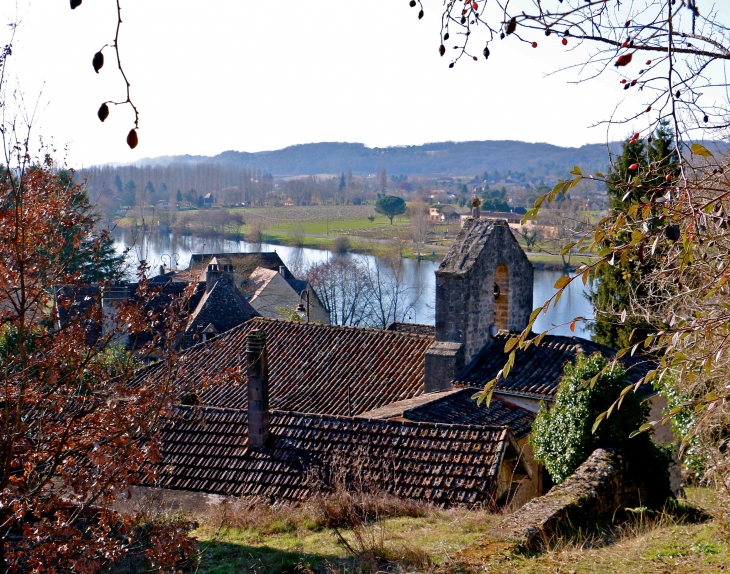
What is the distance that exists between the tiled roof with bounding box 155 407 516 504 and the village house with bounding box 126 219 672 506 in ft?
0.06

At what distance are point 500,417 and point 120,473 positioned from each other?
8.47 m

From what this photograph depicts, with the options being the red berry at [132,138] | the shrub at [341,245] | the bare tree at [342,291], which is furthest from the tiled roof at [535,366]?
the shrub at [341,245]

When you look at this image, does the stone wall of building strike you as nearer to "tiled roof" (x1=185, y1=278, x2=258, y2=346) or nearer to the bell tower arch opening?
the bell tower arch opening

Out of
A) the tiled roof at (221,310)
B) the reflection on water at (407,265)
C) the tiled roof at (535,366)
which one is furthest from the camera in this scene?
the reflection on water at (407,265)

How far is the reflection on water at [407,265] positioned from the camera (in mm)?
39562

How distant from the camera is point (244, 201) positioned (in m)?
142

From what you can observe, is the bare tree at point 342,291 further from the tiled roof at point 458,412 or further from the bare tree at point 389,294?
the tiled roof at point 458,412

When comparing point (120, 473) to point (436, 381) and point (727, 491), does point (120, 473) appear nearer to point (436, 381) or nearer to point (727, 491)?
point (727, 491)

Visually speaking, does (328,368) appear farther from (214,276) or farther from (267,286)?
(267,286)

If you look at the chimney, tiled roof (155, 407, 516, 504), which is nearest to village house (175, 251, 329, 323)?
the chimney

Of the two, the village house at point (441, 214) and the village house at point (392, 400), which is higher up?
the village house at point (441, 214)

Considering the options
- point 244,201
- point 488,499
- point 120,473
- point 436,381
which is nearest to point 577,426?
point 488,499

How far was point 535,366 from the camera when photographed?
585 inches

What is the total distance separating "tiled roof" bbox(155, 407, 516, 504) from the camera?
9.93 metres
